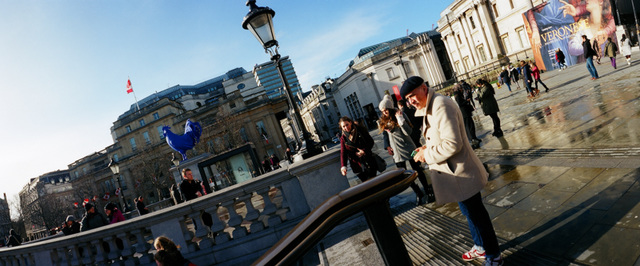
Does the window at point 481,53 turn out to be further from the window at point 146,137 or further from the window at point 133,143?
the window at point 133,143

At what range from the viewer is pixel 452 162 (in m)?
2.65

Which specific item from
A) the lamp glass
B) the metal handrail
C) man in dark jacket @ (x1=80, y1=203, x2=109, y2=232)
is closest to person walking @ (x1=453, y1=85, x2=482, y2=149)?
the lamp glass

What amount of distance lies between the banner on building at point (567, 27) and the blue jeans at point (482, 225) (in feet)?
74.5

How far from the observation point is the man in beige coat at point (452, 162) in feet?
8.43

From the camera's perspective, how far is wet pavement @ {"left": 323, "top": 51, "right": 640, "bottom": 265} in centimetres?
264

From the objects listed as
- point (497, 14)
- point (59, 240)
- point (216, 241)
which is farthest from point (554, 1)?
point (59, 240)

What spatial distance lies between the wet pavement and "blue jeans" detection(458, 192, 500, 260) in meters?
0.29

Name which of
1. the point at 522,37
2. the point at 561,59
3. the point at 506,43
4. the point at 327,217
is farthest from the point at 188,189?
the point at 506,43

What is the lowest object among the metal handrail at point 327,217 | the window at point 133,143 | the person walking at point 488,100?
the person walking at point 488,100

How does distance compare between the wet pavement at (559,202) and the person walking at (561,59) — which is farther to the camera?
the person walking at (561,59)

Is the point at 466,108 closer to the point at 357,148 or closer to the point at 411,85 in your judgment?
the point at 357,148

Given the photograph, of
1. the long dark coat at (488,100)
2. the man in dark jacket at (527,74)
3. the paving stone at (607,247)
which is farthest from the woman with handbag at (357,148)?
the man in dark jacket at (527,74)

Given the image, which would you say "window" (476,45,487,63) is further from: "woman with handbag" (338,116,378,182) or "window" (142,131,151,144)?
"window" (142,131,151,144)

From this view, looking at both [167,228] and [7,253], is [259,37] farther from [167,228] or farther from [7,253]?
[7,253]
